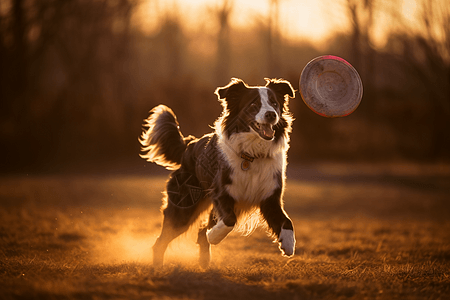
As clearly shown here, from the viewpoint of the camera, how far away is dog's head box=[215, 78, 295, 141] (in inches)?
209

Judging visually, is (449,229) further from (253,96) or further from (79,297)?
(79,297)

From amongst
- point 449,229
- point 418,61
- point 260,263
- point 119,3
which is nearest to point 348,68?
point 260,263

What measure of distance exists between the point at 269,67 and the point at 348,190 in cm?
938

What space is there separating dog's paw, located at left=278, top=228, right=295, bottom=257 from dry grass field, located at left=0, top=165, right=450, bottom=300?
1.05ft

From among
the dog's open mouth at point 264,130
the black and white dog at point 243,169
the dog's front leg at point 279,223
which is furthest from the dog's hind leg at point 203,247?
the dog's open mouth at point 264,130

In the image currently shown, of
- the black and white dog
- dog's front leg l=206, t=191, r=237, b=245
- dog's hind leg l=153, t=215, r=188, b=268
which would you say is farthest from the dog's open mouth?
dog's hind leg l=153, t=215, r=188, b=268

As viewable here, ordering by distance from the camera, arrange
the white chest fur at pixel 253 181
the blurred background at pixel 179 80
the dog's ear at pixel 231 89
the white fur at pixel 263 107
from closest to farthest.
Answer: the white fur at pixel 263 107, the white chest fur at pixel 253 181, the dog's ear at pixel 231 89, the blurred background at pixel 179 80

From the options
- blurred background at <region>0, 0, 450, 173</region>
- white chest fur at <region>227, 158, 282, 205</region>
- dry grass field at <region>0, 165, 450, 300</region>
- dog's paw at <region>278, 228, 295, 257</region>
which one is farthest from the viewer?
blurred background at <region>0, 0, 450, 173</region>

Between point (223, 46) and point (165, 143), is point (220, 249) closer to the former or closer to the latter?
point (165, 143)

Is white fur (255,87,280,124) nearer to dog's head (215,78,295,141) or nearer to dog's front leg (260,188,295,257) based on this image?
dog's head (215,78,295,141)

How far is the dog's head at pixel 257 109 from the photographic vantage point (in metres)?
5.32

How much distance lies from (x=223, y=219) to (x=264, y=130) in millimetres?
1140

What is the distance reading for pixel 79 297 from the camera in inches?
166

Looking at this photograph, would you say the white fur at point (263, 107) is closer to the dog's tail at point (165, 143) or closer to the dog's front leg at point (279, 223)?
the dog's front leg at point (279, 223)
